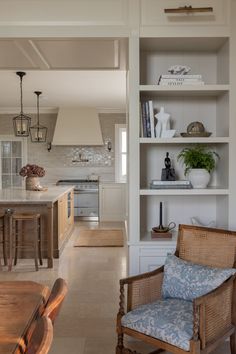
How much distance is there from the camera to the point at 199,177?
275 cm

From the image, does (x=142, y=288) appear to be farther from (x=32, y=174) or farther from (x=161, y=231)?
(x=32, y=174)

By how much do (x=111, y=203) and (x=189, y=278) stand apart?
6.05 m

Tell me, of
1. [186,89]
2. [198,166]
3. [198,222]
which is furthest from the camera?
A: [198,222]

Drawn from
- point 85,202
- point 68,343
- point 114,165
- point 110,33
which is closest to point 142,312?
point 68,343

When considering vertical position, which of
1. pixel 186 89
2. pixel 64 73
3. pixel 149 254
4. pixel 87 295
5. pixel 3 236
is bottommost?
pixel 87 295

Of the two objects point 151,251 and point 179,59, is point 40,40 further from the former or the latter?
point 151,251

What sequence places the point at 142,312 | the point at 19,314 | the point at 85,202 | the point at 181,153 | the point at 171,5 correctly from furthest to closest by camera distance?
the point at 85,202
the point at 181,153
the point at 171,5
the point at 142,312
the point at 19,314

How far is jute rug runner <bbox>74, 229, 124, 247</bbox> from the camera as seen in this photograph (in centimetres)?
588

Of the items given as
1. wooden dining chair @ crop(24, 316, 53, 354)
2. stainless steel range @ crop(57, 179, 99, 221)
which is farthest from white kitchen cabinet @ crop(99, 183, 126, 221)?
wooden dining chair @ crop(24, 316, 53, 354)

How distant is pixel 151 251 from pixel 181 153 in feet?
2.70

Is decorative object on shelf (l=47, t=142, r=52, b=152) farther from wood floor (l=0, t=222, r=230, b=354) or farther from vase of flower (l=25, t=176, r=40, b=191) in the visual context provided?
wood floor (l=0, t=222, r=230, b=354)

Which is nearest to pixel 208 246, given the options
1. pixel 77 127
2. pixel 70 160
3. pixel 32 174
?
pixel 32 174

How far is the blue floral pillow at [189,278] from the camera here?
2125 mm

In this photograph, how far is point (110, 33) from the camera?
2625mm
